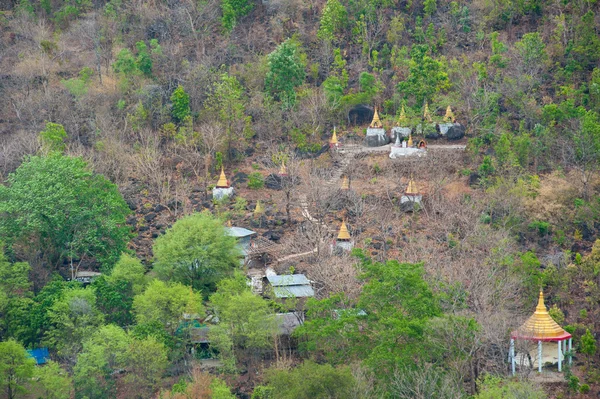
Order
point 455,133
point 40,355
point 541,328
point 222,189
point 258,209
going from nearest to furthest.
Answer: point 541,328 → point 40,355 → point 258,209 → point 222,189 → point 455,133

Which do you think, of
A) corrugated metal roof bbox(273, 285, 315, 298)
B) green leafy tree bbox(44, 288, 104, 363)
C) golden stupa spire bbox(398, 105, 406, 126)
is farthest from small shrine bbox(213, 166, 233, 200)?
green leafy tree bbox(44, 288, 104, 363)

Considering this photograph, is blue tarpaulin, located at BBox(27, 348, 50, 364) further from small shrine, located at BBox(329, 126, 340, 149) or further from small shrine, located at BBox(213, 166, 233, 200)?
small shrine, located at BBox(329, 126, 340, 149)

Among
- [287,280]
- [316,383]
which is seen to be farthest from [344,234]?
[316,383]

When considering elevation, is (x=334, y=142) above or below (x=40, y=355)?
above

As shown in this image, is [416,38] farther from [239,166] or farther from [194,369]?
[194,369]

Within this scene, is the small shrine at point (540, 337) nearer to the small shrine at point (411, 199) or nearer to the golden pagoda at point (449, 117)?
the small shrine at point (411, 199)

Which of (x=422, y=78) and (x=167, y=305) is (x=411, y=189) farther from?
(x=167, y=305)

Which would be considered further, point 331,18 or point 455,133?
point 331,18
